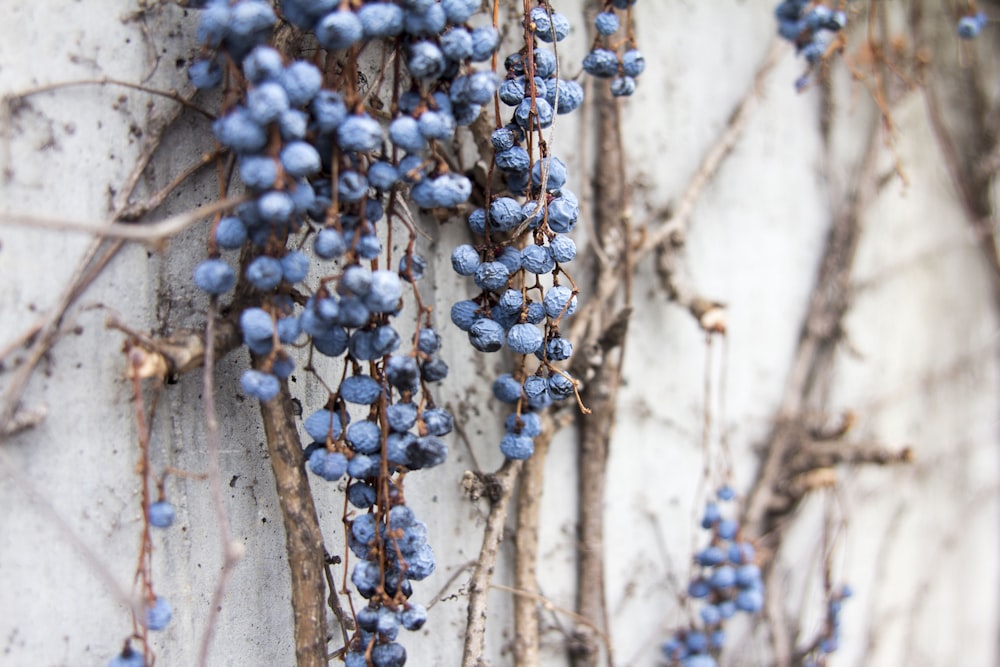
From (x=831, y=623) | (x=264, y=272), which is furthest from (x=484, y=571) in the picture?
(x=831, y=623)

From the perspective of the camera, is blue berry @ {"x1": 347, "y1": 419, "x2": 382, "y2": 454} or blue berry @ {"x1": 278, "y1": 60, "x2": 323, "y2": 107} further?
blue berry @ {"x1": 347, "y1": 419, "x2": 382, "y2": 454}

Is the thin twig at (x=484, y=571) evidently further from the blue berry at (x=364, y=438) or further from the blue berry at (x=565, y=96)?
the blue berry at (x=565, y=96)

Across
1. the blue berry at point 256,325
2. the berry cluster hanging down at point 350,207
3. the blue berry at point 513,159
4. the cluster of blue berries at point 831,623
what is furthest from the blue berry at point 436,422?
the cluster of blue berries at point 831,623

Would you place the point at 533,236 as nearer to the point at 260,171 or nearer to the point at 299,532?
the point at 260,171

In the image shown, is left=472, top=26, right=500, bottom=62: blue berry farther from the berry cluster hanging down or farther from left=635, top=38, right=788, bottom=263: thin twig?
left=635, top=38, right=788, bottom=263: thin twig

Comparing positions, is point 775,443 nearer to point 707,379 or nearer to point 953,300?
point 707,379

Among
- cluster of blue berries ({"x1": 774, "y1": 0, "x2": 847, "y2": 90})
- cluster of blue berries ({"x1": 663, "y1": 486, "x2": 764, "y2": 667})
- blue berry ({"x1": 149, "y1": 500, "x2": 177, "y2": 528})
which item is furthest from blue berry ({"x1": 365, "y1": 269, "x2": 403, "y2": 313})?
cluster of blue berries ({"x1": 774, "y1": 0, "x2": 847, "y2": 90})

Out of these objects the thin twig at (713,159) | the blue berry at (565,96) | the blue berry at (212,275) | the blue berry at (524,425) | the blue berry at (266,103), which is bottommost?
the blue berry at (524,425)
